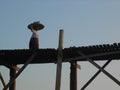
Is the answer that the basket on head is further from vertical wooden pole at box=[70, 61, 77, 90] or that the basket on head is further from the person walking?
vertical wooden pole at box=[70, 61, 77, 90]

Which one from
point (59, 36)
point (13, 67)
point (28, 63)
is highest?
point (59, 36)

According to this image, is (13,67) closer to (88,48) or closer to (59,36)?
(59,36)

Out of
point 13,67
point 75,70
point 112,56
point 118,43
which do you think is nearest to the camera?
point 118,43

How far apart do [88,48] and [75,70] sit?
1740mm

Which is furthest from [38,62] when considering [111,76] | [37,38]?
[111,76]

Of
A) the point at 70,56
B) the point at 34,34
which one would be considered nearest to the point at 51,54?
the point at 70,56

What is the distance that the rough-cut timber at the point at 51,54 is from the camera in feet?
36.0

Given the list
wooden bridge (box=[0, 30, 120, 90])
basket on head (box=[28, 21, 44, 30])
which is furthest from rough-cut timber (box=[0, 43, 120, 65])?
basket on head (box=[28, 21, 44, 30])

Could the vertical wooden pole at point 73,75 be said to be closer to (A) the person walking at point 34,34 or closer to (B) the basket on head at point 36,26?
Answer: (A) the person walking at point 34,34

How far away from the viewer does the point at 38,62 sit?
13.3 meters

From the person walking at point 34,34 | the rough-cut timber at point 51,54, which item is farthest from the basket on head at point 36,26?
the rough-cut timber at point 51,54

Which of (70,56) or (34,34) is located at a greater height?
(34,34)

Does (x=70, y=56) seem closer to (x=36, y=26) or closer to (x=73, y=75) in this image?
(x=73, y=75)

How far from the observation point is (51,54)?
12258mm
